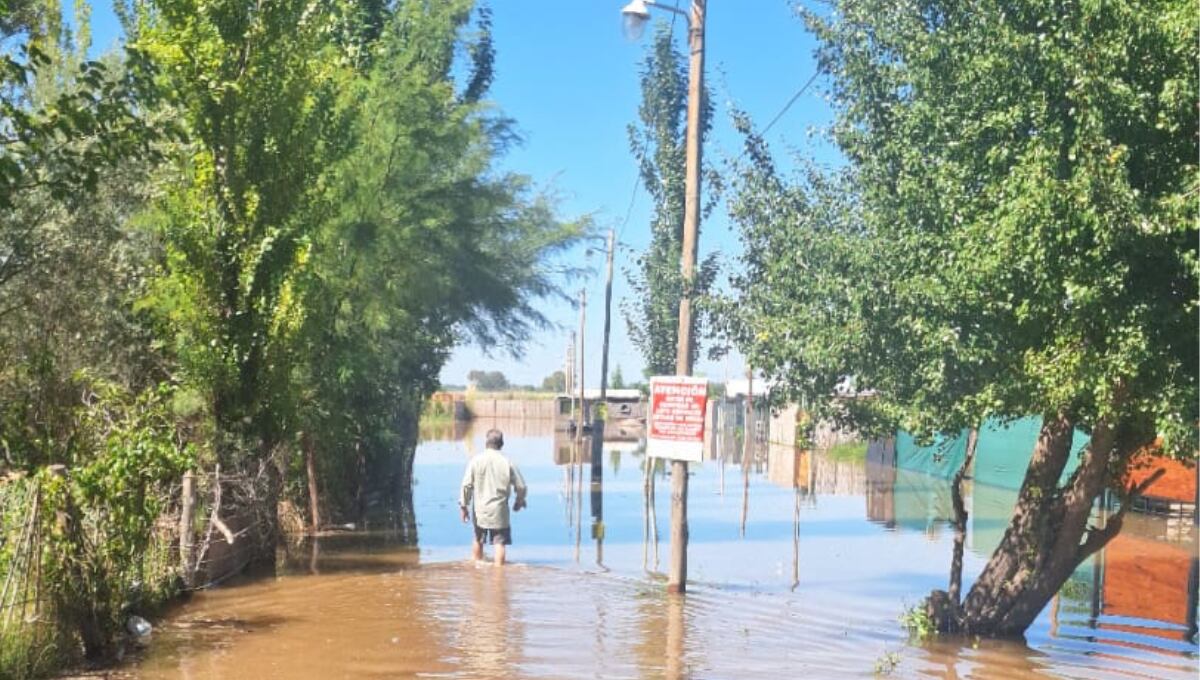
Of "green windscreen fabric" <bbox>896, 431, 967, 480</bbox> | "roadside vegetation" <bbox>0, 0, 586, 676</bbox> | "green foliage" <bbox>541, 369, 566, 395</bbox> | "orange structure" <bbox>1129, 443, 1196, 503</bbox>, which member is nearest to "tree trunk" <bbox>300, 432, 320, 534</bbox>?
"roadside vegetation" <bbox>0, 0, 586, 676</bbox>

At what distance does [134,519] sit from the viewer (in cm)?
1134

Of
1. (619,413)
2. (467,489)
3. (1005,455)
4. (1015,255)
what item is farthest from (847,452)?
(1015,255)

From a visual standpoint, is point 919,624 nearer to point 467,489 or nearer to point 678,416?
point 678,416

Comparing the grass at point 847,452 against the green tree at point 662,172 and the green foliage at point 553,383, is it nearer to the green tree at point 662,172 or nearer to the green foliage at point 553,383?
the green tree at point 662,172

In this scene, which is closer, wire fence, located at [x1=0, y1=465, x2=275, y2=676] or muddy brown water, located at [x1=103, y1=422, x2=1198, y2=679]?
wire fence, located at [x1=0, y1=465, x2=275, y2=676]

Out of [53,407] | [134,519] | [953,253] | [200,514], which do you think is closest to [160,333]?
[53,407]

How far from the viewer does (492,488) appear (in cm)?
1678

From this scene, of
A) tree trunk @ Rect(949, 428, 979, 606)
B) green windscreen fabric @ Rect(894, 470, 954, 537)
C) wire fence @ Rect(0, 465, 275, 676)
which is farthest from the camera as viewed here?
green windscreen fabric @ Rect(894, 470, 954, 537)

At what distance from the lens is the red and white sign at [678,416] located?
14.7m

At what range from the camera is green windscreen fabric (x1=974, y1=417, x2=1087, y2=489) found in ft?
111

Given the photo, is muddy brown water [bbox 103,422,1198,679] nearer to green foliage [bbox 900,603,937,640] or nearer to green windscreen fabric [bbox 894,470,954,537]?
green foliage [bbox 900,603,937,640]

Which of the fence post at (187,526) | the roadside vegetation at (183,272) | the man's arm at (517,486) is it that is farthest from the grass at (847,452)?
the fence post at (187,526)

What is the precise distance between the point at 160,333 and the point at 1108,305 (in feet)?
34.3

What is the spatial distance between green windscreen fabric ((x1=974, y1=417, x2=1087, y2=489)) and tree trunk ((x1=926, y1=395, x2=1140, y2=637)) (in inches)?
725
